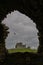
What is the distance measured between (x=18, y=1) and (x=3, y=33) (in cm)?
260

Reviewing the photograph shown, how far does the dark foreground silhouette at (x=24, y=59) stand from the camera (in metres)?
9.93

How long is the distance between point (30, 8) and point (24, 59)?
7.70 feet

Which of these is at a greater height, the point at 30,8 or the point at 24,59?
the point at 30,8

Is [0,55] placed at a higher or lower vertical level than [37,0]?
lower

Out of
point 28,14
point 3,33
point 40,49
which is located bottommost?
point 40,49

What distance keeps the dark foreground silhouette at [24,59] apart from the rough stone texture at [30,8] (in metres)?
0.39

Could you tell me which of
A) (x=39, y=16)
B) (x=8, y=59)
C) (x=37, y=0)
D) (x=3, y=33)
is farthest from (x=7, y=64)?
(x=37, y=0)

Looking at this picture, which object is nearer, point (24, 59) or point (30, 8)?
point (30, 8)

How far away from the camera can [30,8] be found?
973 cm

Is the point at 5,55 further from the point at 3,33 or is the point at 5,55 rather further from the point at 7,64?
the point at 3,33

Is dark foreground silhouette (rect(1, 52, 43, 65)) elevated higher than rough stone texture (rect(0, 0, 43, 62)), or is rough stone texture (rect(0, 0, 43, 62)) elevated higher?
rough stone texture (rect(0, 0, 43, 62))

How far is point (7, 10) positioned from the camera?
412 inches

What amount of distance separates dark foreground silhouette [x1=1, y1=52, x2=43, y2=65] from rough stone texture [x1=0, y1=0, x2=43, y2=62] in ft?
1.27

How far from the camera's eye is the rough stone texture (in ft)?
30.3
